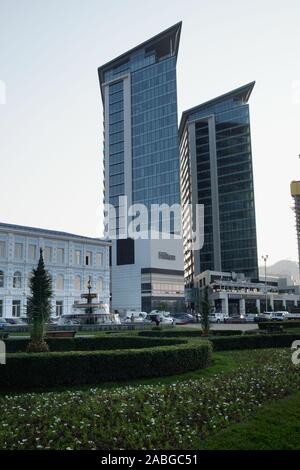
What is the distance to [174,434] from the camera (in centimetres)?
867

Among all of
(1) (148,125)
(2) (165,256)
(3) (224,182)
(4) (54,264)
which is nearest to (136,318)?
(4) (54,264)

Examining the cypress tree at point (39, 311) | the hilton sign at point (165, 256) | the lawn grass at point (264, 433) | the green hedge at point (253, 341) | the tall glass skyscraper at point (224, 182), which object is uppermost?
the tall glass skyscraper at point (224, 182)

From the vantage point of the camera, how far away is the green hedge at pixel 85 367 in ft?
46.2

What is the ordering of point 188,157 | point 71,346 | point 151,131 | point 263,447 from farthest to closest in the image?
point 188,157 → point 151,131 → point 71,346 → point 263,447

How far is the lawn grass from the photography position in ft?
26.1

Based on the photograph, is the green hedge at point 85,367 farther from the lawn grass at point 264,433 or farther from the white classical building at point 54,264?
the white classical building at point 54,264

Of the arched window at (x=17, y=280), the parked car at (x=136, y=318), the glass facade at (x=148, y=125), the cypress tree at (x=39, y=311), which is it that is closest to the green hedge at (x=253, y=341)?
the cypress tree at (x=39, y=311)

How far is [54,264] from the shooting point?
261ft

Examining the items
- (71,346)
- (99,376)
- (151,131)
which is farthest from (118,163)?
(99,376)

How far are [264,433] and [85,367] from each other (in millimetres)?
7318

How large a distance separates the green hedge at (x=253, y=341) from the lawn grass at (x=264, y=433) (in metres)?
14.2

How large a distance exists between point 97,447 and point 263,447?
295 cm

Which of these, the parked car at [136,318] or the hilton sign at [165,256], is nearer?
the parked car at [136,318]

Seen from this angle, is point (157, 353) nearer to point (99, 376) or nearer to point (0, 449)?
point (99, 376)
